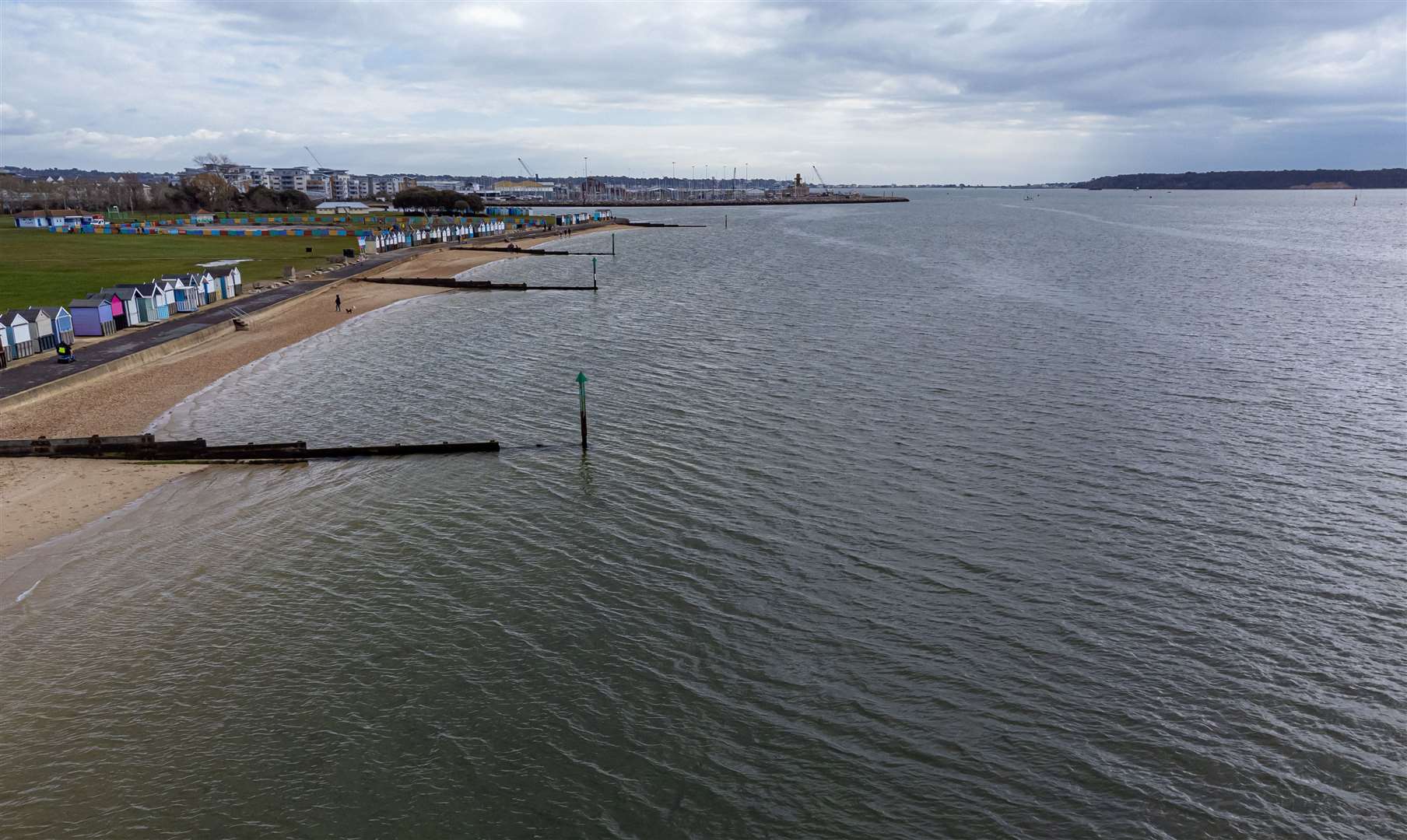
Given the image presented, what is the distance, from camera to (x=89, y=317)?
5869 cm

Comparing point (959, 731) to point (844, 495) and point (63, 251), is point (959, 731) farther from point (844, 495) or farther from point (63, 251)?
point (63, 251)

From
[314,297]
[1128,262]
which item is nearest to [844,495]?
[314,297]

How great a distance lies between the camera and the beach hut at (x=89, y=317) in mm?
58625

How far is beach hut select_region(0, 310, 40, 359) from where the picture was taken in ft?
163

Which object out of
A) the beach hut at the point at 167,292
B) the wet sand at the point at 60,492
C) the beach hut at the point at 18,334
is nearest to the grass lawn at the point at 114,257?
the beach hut at the point at 167,292

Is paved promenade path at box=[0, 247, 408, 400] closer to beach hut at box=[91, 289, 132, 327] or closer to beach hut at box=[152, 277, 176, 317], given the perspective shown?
beach hut at box=[91, 289, 132, 327]

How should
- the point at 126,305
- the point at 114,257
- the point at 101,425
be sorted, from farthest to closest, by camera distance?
the point at 114,257
the point at 126,305
the point at 101,425

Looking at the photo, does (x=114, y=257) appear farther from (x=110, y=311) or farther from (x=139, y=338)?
(x=139, y=338)

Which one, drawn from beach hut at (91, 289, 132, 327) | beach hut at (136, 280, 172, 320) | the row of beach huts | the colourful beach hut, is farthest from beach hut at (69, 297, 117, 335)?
beach hut at (136, 280, 172, 320)

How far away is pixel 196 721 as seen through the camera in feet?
67.8

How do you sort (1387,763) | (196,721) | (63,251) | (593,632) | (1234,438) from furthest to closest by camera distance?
(63,251) < (1234,438) < (593,632) < (196,721) < (1387,763)

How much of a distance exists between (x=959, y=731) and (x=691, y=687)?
263 inches

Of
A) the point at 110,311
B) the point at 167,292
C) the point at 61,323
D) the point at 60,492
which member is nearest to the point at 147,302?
the point at 167,292

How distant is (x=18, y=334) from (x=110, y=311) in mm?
10023
